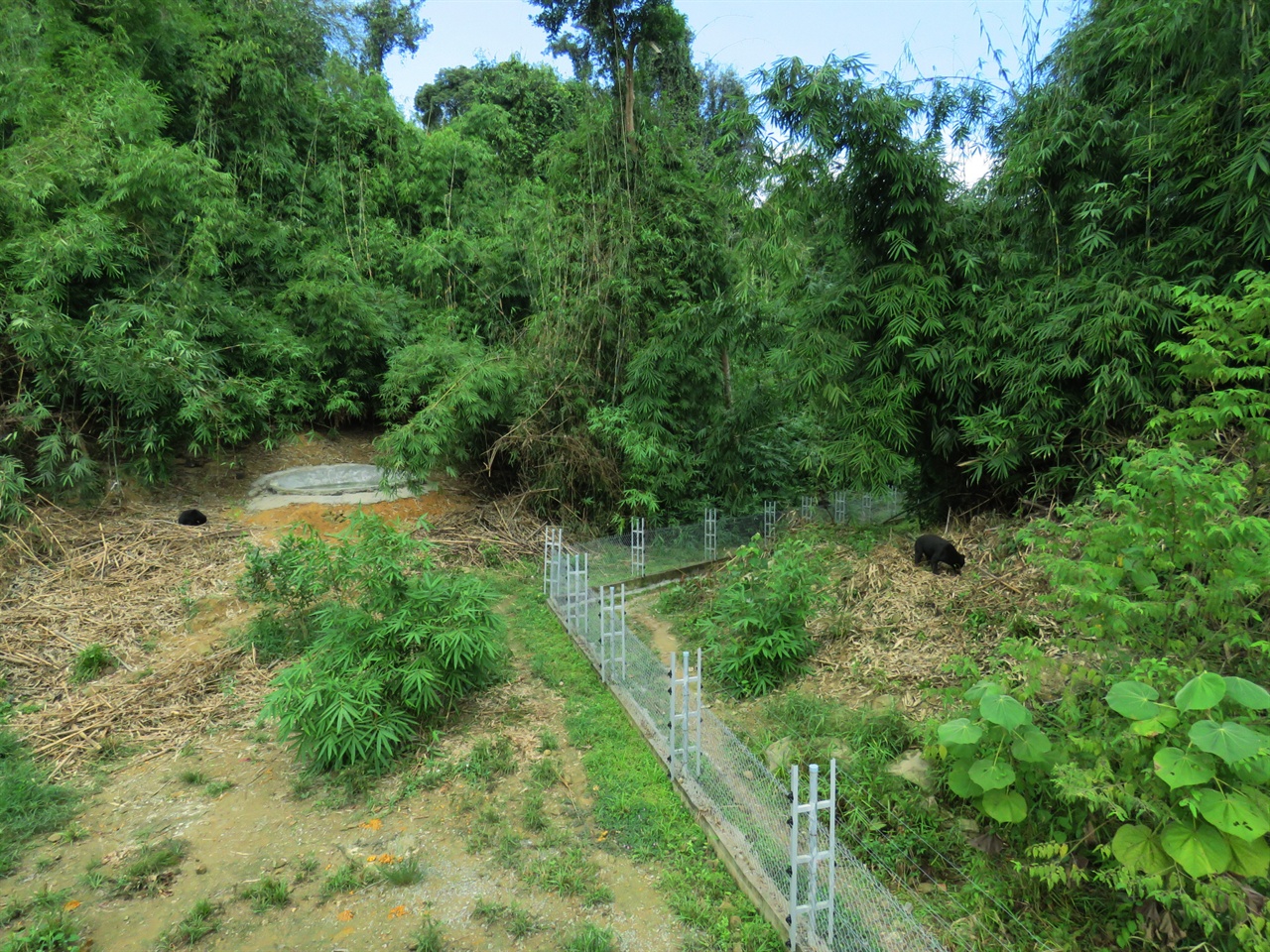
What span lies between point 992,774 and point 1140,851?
0.53 metres

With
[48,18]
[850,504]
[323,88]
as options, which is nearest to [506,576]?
[850,504]

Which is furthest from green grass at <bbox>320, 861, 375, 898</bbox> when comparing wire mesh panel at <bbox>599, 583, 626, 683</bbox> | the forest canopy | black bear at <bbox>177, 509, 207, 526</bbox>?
black bear at <bbox>177, 509, 207, 526</bbox>

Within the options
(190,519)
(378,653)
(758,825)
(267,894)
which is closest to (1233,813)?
(758,825)

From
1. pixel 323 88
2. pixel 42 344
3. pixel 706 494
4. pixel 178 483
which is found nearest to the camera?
pixel 42 344

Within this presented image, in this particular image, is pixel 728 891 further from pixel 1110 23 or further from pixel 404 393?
pixel 404 393

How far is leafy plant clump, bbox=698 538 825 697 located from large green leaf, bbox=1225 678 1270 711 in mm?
3077

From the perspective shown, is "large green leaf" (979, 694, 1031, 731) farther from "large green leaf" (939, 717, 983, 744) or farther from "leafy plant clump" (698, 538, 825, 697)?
"leafy plant clump" (698, 538, 825, 697)

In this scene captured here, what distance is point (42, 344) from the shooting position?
7680mm

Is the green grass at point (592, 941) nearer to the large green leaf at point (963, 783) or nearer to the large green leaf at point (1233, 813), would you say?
the large green leaf at point (963, 783)

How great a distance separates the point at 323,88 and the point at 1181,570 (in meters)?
15.1

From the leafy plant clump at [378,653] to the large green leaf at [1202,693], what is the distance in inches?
155

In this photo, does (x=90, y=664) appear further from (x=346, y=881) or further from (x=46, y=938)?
(x=346, y=881)

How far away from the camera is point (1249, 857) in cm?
224

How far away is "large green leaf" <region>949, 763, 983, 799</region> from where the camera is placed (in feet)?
9.82
